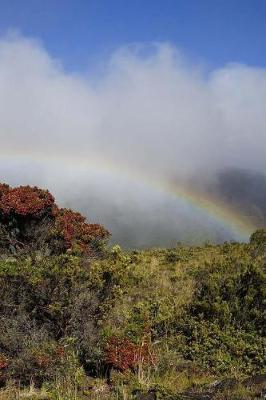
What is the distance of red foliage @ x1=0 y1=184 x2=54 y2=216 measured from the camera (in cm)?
1550

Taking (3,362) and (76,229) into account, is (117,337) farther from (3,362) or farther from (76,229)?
(76,229)

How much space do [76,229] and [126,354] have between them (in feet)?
20.5

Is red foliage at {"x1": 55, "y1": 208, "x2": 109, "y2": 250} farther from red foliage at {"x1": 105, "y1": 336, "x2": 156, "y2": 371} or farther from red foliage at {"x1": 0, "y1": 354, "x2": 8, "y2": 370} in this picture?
red foliage at {"x1": 0, "y1": 354, "x2": 8, "y2": 370}

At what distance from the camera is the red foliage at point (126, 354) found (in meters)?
9.96

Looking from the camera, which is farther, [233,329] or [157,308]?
[157,308]

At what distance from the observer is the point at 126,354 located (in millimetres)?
10055

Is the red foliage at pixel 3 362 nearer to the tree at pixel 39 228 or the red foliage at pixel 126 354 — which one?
the red foliage at pixel 126 354

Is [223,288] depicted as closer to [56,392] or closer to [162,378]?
[162,378]

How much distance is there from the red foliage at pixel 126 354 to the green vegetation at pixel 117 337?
0.02 m

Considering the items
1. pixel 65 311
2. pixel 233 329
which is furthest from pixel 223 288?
pixel 65 311

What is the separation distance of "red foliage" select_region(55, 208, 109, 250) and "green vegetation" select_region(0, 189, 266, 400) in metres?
3.06

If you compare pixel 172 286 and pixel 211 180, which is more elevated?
pixel 211 180

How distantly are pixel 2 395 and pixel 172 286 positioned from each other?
7573 millimetres

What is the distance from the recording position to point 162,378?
991cm
